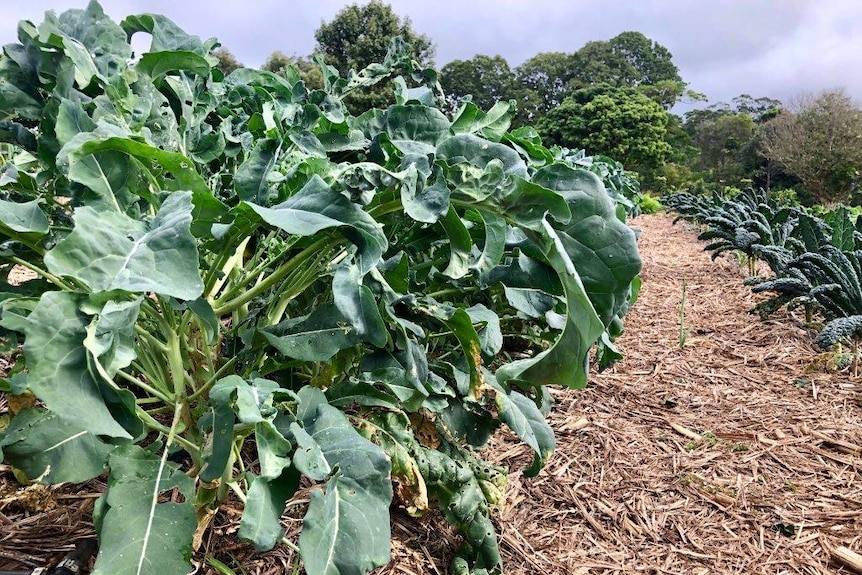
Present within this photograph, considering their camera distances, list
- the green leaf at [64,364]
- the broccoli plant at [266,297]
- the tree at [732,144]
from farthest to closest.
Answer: the tree at [732,144], the broccoli plant at [266,297], the green leaf at [64,364]

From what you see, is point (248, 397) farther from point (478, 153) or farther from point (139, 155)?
point (478, 153)

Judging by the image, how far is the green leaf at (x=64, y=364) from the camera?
64 cm

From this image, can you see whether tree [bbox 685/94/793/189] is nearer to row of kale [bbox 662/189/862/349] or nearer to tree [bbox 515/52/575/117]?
tree [bbox 515/52/575/117]

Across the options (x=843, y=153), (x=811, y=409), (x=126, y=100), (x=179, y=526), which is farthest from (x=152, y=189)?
(x=843, y=153)

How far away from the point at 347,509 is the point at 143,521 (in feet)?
1.17

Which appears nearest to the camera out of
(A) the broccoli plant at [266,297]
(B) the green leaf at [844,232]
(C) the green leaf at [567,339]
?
(A) the broccoli plant at [266,297]

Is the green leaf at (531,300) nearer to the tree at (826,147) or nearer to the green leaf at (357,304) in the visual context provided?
the green leaf at (357,304)

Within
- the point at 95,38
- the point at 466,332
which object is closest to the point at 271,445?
the point at 466,332

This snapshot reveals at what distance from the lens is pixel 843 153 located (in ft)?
71.6

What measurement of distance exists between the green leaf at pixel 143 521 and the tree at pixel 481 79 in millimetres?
40161

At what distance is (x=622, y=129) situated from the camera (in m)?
26.9

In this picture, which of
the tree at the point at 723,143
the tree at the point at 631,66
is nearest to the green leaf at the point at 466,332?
the tree at the point at 723,143

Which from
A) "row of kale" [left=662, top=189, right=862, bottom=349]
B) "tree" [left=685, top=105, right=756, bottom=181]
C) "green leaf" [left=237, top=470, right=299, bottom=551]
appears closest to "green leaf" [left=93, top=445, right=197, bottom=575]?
"green leaf" [left=237, top=470, right=299, bottom=551]

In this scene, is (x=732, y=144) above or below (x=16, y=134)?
above
